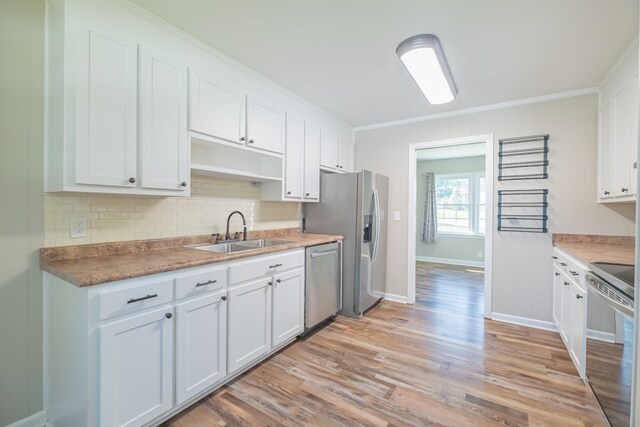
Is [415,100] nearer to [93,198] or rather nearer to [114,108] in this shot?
[114,108]

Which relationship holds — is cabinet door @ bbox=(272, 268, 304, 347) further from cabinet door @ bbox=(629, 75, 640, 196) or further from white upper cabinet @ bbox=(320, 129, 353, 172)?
cabinet door @ bbox=(629, 75, 640, 196)

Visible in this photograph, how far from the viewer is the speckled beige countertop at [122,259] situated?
1.33 m

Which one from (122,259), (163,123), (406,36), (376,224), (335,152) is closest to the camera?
(122,259)

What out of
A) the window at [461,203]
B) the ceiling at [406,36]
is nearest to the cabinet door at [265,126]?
the ceiling at [406,36]

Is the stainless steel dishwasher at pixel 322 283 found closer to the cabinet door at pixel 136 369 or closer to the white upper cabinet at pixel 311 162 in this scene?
the white upper cabinet at pixel 311 162

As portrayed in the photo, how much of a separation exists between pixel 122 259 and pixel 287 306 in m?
1.28

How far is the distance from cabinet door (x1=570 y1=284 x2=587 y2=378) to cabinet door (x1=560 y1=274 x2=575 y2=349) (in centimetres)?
9

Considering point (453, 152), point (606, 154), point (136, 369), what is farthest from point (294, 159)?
point (453, 152)

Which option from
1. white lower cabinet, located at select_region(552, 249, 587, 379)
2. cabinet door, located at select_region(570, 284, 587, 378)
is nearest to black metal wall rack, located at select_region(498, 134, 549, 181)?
white lower cabinet, located at select_region(552, 249, 587, 379)

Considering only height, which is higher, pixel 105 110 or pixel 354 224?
pixel 105 110

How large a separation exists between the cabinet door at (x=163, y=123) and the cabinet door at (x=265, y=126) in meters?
0.59

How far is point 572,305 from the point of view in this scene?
2135 mm

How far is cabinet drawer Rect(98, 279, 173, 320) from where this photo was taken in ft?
4.24

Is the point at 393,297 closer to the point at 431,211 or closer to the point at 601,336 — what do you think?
the point at 601,336
